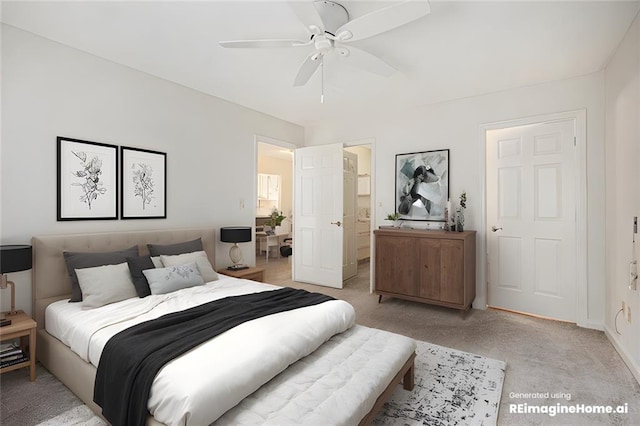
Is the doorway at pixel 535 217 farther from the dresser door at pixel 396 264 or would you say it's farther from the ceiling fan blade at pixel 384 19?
the ceiling fan blade at pixel 384 19

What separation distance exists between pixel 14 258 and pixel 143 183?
1.29 metres

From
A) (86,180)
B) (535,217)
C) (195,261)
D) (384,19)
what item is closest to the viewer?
(384,19)

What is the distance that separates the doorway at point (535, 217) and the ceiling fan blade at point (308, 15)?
Result: 268 centimetres

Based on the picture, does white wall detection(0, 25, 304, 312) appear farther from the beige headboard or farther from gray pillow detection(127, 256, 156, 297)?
gray pillow detection(127, 256, 156, 297)

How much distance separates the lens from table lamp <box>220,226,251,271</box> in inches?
151

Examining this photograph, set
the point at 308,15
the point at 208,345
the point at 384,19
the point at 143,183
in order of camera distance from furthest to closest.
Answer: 1. the point at 143,183
2. the point at 308,15
3. the point at 384,19
4. the point at 208,345

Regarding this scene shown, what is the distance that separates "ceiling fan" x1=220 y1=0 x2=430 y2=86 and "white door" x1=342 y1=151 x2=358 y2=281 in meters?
2.81

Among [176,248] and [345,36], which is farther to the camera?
[176,248]

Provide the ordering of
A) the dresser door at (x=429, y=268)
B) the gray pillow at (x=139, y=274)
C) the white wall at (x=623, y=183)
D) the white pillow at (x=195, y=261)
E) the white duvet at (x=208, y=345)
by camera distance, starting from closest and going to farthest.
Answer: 1. the white duvet at (x=208, y=345)
2. the white wall at (x=623, y=183)
3. the gray pillow at (x=139, y=274)
4. the white pillow at (x=195, y=261)
5. the dresser door at (x=429, y=268)

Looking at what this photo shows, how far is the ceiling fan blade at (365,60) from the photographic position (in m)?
2.36

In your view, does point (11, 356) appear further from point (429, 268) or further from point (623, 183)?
point (623, 183)

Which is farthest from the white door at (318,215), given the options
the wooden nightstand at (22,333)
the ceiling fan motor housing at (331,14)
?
the wooden nightstand at (22,333)

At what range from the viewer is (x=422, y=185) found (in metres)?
4.23

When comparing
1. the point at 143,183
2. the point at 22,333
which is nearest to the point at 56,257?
the point at 22,333
